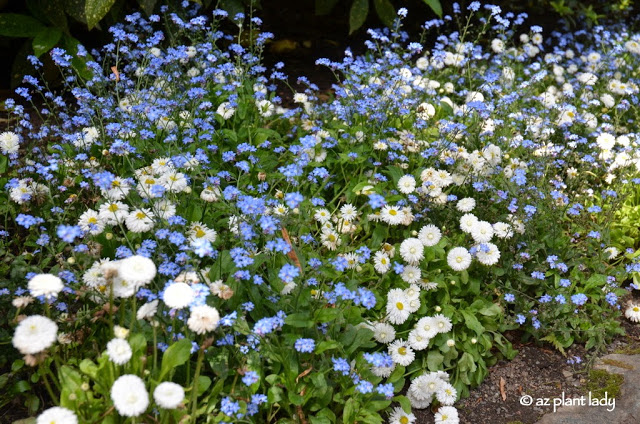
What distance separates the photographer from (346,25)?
5.53 m

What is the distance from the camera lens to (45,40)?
3.66 meters

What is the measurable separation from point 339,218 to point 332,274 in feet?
1.80

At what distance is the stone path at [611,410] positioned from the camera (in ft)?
8.23

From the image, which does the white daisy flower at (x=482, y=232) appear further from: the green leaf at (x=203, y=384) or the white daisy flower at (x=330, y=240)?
the green leaf at (x=203, y=384)

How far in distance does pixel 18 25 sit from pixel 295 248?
96.1 inches

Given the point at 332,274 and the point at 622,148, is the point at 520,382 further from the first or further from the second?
the point at 622,148

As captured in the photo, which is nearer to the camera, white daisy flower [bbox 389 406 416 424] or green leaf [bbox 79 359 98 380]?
green leaf [bbox 79 359 98 380]

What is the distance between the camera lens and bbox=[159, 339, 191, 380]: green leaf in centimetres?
197

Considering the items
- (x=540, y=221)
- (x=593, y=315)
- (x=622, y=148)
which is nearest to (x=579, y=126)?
(x=622, y=148)

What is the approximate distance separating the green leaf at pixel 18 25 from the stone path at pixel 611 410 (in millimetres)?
3379

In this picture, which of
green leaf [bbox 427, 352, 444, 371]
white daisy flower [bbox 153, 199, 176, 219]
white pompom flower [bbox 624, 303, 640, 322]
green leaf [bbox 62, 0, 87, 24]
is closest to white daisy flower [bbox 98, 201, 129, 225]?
white daisy flower [bbox 153, 199, 176, 219]

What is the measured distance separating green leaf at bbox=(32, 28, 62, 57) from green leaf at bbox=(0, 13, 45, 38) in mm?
79

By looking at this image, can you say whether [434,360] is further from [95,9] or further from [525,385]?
[95,9]

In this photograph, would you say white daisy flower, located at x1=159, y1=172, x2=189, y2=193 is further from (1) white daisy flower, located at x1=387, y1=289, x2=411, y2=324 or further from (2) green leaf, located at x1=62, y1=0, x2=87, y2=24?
(2) green leaf, located at x1=62, y1=0, x2=87, y2=24
